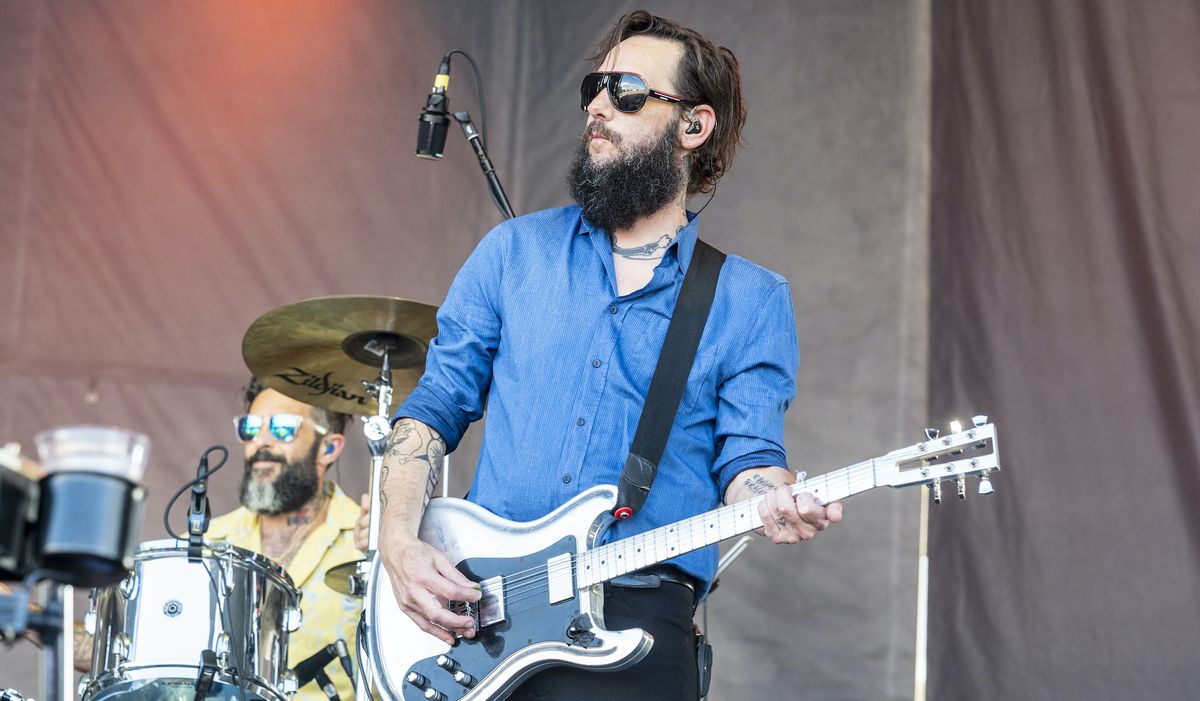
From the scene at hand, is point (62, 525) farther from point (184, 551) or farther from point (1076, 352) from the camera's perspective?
point (1076, 352)

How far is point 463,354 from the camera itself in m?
3.32

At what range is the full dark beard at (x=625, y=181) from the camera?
3.41 meters

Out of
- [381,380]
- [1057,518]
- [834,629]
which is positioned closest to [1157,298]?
[1057,518]

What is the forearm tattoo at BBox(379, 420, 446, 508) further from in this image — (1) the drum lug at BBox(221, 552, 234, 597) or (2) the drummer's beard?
(2) the drummer's beard

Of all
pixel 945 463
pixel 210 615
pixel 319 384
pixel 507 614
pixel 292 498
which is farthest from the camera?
pixel 292 498

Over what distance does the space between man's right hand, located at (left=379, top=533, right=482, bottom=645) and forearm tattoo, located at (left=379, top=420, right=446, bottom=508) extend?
16 centimetres

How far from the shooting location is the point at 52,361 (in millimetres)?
5938

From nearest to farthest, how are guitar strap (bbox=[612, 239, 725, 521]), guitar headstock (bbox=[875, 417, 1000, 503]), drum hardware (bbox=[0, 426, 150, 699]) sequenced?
1. drum hardware (bbox=[0, 426, 150, 699])
2. guitar headstock (bbox=[875, 417, 1000, 503])
3. guitar strap (bbox=[612, 239, 725, 521])

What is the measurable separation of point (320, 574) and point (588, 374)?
108 inches

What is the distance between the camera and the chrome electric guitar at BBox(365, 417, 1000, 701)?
9.01 feet

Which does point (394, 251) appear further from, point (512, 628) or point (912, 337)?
point (512, 628)

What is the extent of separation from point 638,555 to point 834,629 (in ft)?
8.36

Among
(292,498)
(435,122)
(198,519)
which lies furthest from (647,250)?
(292,498)

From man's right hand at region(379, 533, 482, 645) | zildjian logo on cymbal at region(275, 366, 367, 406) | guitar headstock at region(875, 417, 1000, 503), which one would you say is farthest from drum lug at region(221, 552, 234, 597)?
guitar headstock at region(875, 417, 1000, 503)
